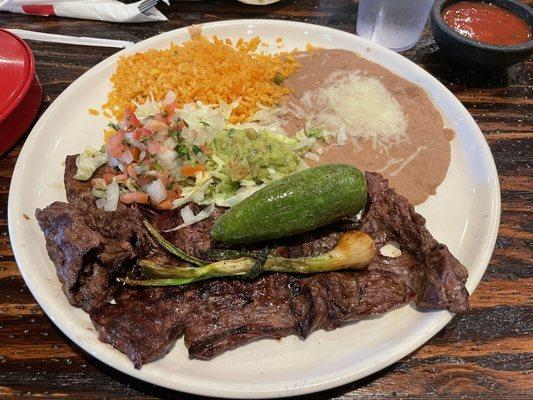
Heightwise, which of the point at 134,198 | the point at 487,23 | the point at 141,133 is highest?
the point at 487,23

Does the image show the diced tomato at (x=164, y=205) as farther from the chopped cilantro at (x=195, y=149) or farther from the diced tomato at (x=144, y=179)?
the chopped cilantro at (x=195, y=149)

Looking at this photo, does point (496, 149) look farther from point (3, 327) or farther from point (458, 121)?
point (3, 327)

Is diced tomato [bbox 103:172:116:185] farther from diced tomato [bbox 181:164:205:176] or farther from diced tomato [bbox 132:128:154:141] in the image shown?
diced tomato [bbox 181:164:205:176]

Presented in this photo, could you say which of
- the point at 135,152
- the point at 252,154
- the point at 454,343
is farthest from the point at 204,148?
the point at 454,343

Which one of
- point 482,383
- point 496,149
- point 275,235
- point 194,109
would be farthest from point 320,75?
point 482,383

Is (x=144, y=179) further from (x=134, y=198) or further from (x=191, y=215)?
(x=191, y=215)

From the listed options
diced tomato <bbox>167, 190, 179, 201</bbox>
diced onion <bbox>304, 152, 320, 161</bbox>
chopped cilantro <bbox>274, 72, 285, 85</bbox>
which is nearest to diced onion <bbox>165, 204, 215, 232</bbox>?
diced tomato <bbox>167, 190, 179, 201</bbox>
